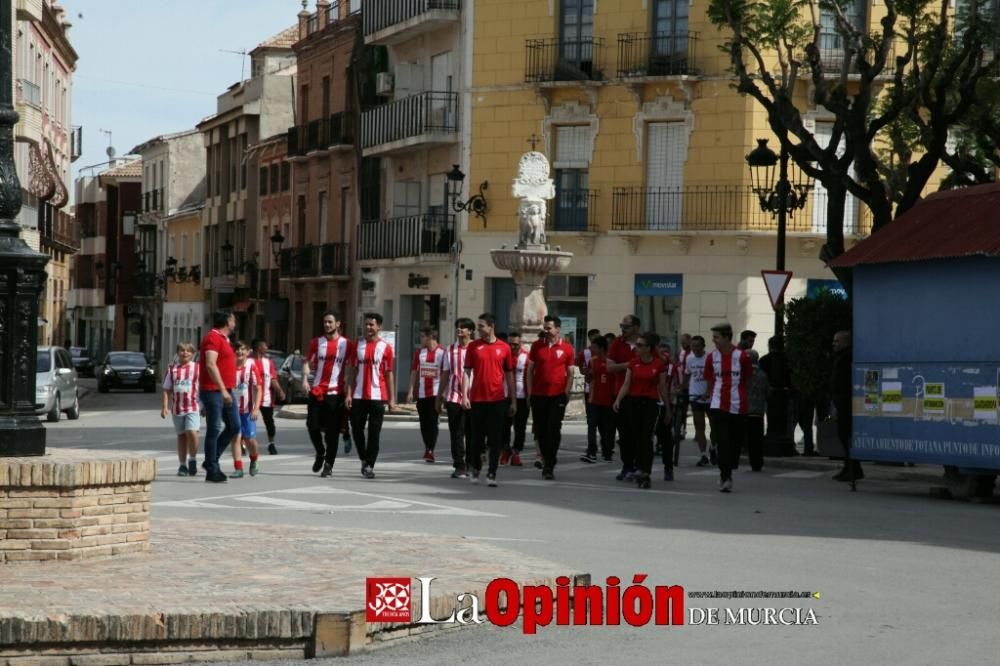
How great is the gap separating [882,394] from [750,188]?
2232 centimetres

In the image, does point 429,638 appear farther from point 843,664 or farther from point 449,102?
point 449,102

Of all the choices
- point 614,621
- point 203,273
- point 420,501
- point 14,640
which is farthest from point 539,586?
point 203,273

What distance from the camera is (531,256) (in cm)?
3616

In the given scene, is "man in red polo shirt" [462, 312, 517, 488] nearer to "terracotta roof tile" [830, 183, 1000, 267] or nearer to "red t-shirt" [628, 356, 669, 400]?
"red t-shirt" [628, 356, 669, 400]

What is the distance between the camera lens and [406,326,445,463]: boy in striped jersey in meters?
24.1

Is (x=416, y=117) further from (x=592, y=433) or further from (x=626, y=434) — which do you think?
(x=626, y=434)

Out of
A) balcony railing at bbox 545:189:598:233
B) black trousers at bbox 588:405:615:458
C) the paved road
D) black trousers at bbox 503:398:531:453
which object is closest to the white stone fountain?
balcony railing at bbox 545:189:598:233

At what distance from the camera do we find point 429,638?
977 centimetres

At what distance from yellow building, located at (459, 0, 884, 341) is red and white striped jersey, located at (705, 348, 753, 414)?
2174cm

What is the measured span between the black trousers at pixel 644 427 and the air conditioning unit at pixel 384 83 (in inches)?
1338

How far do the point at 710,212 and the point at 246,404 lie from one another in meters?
22.5

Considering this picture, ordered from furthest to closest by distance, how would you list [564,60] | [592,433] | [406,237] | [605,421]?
[406,237] → [564,60] → [592,433] → [605,421]

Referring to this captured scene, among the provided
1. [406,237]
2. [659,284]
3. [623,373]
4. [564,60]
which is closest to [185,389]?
[623,373]

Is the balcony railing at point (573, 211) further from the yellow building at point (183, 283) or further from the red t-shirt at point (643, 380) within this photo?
the yellow building at point (183, 283)
